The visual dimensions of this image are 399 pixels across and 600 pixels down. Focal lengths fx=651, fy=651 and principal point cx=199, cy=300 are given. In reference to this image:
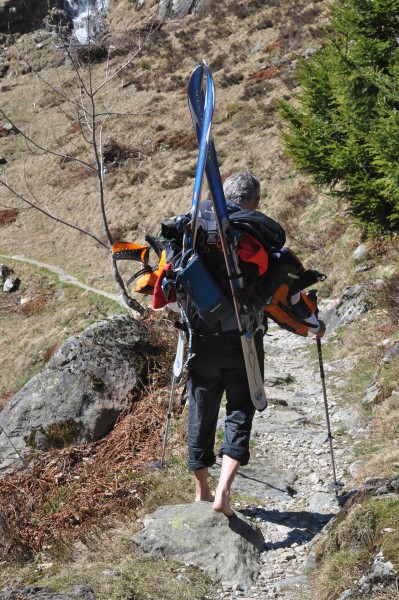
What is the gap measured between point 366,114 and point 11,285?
17057 millimetres

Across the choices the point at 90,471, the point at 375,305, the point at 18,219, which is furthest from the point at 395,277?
the point at 18,219

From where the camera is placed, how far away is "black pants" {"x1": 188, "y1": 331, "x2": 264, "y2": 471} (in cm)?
413

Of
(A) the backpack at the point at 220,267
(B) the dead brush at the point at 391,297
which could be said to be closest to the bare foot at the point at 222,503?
(A) the backpack at the point at 220,267

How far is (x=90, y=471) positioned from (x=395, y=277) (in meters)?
5.77

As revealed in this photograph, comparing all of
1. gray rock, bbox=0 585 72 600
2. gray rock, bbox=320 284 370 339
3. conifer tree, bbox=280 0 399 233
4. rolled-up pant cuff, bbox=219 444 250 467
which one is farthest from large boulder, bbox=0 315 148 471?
A: conifer tree, bbox=280 0 399 233

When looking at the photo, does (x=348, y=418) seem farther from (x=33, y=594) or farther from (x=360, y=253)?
(x=360, y=253)

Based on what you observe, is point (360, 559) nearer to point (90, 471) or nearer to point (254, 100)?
point (90, 471)

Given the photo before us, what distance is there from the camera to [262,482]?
17.2ft

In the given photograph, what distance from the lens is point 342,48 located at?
13.5 m

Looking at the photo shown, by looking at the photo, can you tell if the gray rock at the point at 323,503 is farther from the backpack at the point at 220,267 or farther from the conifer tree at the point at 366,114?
the conifer tree at the point at 366,114

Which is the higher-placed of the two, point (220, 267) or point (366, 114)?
point (366, 114)

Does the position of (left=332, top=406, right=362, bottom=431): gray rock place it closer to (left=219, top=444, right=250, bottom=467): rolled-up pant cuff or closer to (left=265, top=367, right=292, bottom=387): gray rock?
(left=265, top=367, right=292, bottom=387): gray rock

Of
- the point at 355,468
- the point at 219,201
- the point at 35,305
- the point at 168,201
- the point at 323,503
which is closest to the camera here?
the point at 219,201

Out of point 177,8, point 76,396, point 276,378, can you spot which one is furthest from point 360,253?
point 177,8
